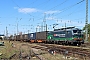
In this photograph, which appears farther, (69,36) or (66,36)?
(66,36)

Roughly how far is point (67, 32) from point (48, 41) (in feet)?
40.3

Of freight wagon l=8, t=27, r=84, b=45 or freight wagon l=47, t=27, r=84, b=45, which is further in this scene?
freight wagon l=8, t=27, r=84, b=45

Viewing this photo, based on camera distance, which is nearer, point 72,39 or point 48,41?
point 72,39

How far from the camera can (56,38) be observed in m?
43.1

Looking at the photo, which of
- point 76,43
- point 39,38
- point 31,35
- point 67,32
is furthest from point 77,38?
point 31,35

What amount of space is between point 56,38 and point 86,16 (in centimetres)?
936

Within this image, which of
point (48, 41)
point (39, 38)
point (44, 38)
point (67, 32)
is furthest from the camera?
point (39, 38)

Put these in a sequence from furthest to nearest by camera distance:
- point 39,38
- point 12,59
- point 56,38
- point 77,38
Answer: point 39,38 → point 56,38 → point 77,38 → point 12,59

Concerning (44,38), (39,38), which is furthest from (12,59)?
(39,38)

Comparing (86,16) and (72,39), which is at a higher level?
(86,16)

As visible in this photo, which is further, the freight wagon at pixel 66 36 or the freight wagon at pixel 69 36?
the freight wagon at pixel 66 36

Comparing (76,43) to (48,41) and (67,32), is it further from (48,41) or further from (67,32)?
(48,41)

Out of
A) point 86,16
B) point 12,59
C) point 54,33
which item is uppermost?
point 86,16

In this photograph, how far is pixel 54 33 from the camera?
146 ft
